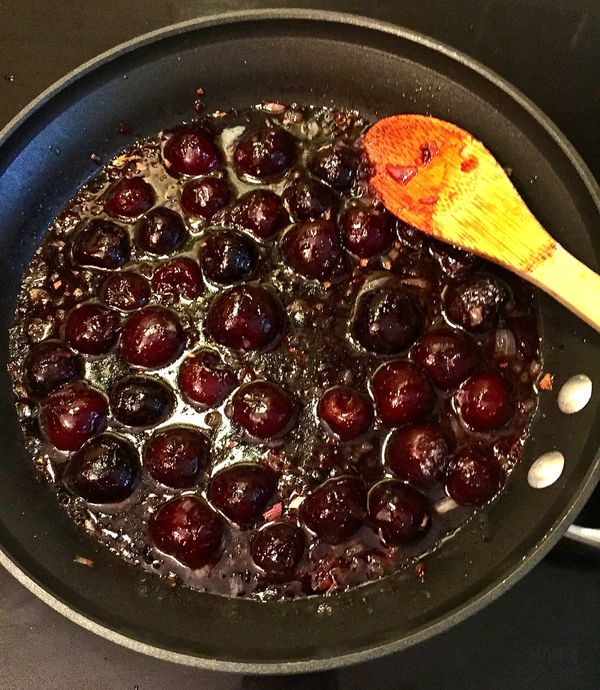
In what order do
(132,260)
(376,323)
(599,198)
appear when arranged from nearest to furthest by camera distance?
(599,198), (376,323), (132,260)

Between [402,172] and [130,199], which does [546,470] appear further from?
[130,199]

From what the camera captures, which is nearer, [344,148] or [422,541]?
[422,541]

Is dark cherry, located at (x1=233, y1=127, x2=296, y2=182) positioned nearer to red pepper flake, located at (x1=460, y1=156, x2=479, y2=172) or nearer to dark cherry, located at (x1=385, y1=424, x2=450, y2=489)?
red pepper flake, located at (x1=460, y1=156, x2=479, y2=172)

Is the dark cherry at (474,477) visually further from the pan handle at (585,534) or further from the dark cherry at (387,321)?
the dark cherry at (387,321)

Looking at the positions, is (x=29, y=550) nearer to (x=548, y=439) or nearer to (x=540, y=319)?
(x=548, y=439)

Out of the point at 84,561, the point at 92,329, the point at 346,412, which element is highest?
the point at 92,329

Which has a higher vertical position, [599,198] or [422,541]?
[599,198]

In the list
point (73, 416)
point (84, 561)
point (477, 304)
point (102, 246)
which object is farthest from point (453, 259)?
point (84, 561)

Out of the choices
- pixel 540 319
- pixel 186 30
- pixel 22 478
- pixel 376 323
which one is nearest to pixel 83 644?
pixel 22 478
